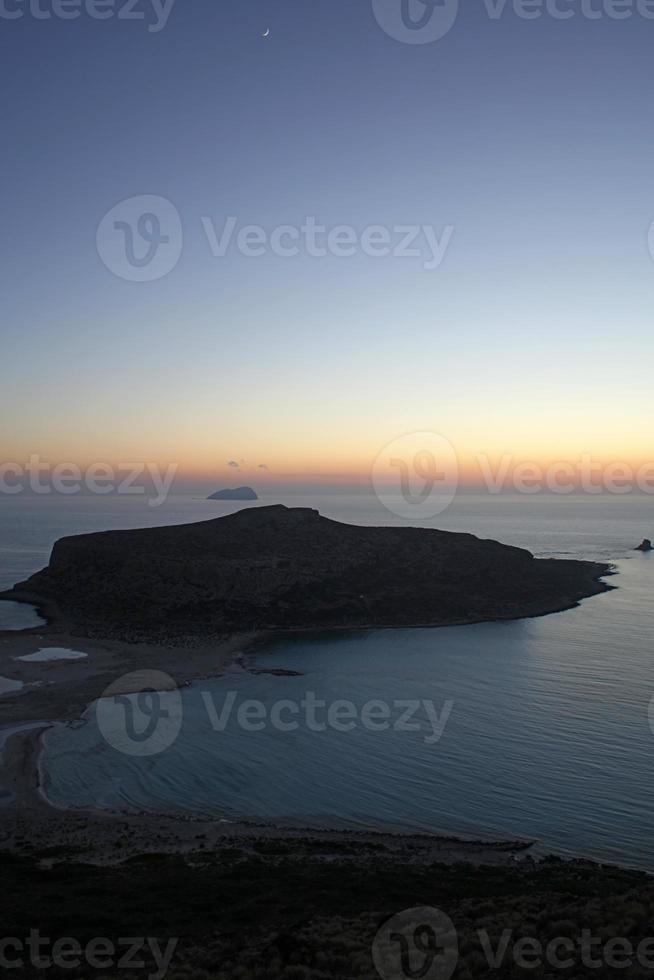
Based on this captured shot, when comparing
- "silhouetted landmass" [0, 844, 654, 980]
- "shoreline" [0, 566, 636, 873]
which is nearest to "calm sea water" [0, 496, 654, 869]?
"shoreline" [0, 566, 636, 873]

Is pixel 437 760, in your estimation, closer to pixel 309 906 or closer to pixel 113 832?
pixel 113 832

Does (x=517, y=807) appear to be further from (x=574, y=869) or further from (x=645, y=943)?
(x=645, y=943)

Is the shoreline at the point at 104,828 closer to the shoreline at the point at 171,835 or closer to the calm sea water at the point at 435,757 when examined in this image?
the shoreline at the point at 171,835

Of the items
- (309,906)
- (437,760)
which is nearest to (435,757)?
(437,760)

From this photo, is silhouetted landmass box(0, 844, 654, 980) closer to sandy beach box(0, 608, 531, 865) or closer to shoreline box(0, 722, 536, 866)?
sandy beach box(0, 608, 531, 865)

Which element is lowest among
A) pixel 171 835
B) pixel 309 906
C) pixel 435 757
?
pixel 435 757

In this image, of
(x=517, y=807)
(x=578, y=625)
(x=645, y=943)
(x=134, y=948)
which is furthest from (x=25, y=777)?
(x=578, y=625)

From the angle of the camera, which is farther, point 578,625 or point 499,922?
point 578,625
